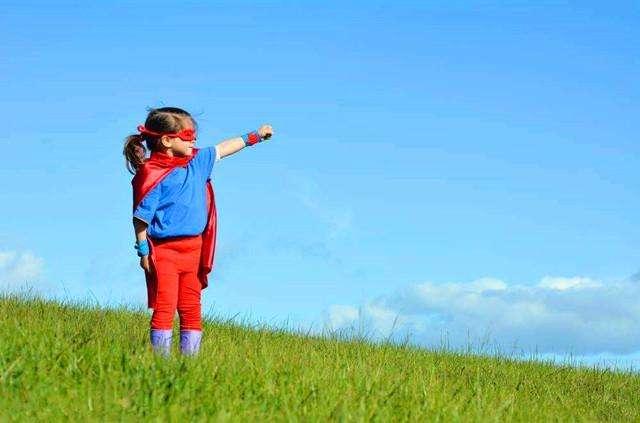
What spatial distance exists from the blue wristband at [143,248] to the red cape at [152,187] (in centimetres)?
5

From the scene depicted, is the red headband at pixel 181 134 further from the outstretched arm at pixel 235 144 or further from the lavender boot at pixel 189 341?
the lavender boot at pixel 189 341

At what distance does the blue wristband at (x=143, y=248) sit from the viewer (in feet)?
26.1

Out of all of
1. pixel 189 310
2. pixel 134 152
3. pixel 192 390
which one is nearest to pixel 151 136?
pixel 134 152

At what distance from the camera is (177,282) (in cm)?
807

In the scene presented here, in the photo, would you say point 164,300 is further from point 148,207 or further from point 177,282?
point 148,207

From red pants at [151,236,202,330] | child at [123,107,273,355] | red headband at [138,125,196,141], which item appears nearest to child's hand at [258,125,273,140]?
child at [123,107,273,355]

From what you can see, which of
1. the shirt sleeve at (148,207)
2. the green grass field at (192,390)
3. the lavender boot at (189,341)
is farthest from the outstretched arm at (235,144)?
the green grass field at (192,390)

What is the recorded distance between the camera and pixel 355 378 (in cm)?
657

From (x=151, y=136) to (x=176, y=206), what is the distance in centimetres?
84

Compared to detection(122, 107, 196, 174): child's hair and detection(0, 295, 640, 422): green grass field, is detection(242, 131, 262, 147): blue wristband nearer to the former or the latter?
detection(122, 107, 196, 174): child's hair

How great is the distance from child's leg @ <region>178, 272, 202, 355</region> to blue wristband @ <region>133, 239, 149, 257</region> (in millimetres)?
416

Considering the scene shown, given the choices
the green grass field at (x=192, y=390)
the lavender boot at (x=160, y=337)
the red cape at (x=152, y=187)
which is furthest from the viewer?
the red cape at (x=152, y=187)

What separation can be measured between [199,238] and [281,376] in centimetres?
237

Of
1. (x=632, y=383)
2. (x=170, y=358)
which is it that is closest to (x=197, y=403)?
(x=170, y=358)
